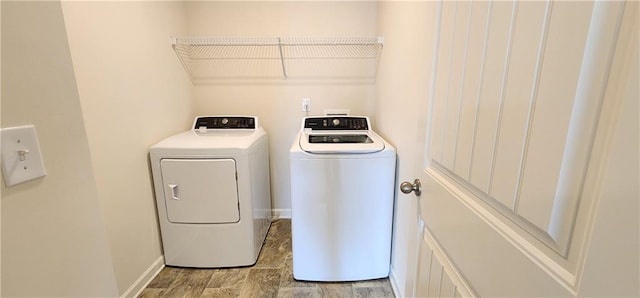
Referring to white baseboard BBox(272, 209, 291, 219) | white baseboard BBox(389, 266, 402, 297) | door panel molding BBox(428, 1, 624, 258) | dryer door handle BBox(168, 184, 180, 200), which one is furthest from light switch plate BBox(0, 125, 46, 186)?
white baseboard BBox(272, 209, 291, 219)

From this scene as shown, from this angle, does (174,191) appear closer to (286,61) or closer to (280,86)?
(280,86)

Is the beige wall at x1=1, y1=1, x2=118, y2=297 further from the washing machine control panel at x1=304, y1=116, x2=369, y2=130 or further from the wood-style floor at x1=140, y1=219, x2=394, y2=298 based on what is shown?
the washing machine control panel at x1=304, y1=116, x2=369, y2=130

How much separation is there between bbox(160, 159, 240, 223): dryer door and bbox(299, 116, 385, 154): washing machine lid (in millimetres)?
573

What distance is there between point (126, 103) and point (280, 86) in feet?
4.01

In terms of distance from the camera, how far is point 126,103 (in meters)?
1.66

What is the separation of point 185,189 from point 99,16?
108 cm

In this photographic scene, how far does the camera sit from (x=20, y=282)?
0.52 m

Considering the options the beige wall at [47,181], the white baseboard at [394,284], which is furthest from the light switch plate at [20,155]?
the white baseboard at [394,284]

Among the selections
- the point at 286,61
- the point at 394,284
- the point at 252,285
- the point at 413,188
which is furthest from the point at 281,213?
the point at 413,188

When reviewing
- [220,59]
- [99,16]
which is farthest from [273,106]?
[99,16]

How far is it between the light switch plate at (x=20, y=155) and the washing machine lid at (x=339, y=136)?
4.05ft

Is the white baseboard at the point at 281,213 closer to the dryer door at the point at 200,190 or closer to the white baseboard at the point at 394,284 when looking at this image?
the dryer door at the point at 200,190

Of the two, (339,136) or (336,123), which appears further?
(336,123)

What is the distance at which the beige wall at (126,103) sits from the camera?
4.57ft
